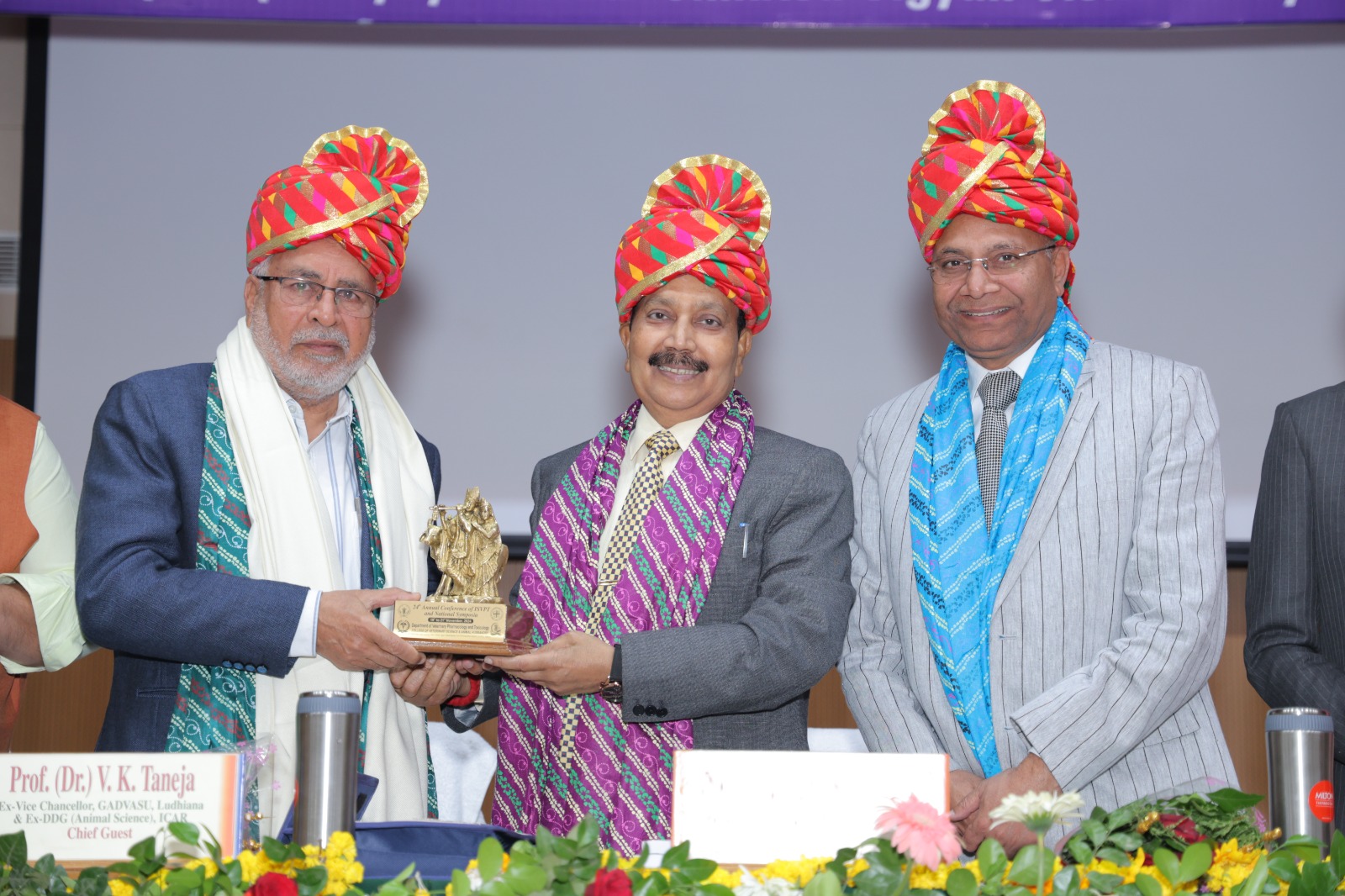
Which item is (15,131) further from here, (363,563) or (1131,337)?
(1131,337)

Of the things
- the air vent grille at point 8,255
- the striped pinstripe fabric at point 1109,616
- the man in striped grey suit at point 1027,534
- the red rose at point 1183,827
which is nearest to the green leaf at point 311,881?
the red rose at point 1183,827

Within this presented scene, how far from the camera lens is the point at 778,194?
4.38 metres

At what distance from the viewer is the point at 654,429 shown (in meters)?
2.89

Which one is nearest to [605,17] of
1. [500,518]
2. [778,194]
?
[778,194]

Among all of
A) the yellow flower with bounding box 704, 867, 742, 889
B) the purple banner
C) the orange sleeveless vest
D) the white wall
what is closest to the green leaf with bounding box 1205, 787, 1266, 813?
the yellow flower with bounding box 704, 867, 742, 889

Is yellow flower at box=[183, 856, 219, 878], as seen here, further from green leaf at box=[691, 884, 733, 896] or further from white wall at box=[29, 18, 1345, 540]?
white wall at box=[29, 18, 1345, 540]

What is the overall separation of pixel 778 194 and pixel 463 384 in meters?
1.20

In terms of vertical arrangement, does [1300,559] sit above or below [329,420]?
below

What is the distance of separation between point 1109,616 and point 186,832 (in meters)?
1.69

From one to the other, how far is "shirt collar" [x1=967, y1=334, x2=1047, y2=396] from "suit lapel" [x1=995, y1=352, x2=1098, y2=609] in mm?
139

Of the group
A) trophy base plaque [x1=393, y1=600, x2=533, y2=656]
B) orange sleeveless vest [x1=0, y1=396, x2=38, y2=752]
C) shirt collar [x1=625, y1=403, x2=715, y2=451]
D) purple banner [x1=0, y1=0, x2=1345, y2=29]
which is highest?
purple banner [x1=0, y1=0, x2=1345, y2=29]

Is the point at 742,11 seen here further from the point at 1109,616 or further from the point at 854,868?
the point at 854,868

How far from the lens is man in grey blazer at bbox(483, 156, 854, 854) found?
2463 millimetres

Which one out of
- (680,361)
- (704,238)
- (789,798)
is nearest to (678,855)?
(789,798)
